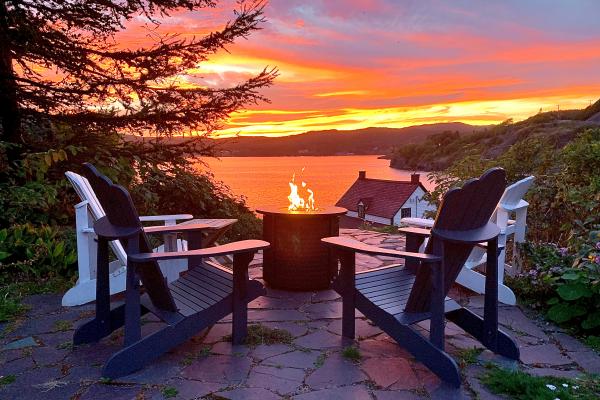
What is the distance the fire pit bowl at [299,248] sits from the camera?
4285 millimetres

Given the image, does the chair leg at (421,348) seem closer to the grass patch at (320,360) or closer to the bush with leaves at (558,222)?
the grass patch at (320,360)

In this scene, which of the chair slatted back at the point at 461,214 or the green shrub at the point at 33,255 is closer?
the chair slatted back at the point at 461,214

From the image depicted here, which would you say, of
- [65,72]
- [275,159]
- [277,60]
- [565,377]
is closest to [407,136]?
[275,159]

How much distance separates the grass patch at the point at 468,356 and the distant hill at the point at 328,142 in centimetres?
560

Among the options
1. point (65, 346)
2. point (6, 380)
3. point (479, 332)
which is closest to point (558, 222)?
point (479, 332)

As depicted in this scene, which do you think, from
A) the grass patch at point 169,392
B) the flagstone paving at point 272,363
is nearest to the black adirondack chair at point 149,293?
the flagstone paving at point 272,363

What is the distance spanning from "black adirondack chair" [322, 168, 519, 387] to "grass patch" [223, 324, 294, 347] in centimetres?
42

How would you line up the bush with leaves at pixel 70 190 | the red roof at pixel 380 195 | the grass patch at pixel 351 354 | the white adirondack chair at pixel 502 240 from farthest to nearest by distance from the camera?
the red roof at pixel 380 195
the bush with leaves at pixel 70 190
the white adirondack chair at pixel 502 240
the grass patch at pixel 351 354

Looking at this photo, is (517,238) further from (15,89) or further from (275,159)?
(15,89)

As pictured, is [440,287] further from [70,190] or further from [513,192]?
[70,190]

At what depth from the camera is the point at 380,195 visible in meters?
18.8

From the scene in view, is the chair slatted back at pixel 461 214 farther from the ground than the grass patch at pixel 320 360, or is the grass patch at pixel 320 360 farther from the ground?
the chair slatted back at pixel 461 214

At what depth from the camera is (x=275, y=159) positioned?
966 centimetres

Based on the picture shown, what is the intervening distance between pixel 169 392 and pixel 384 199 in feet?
54.0
